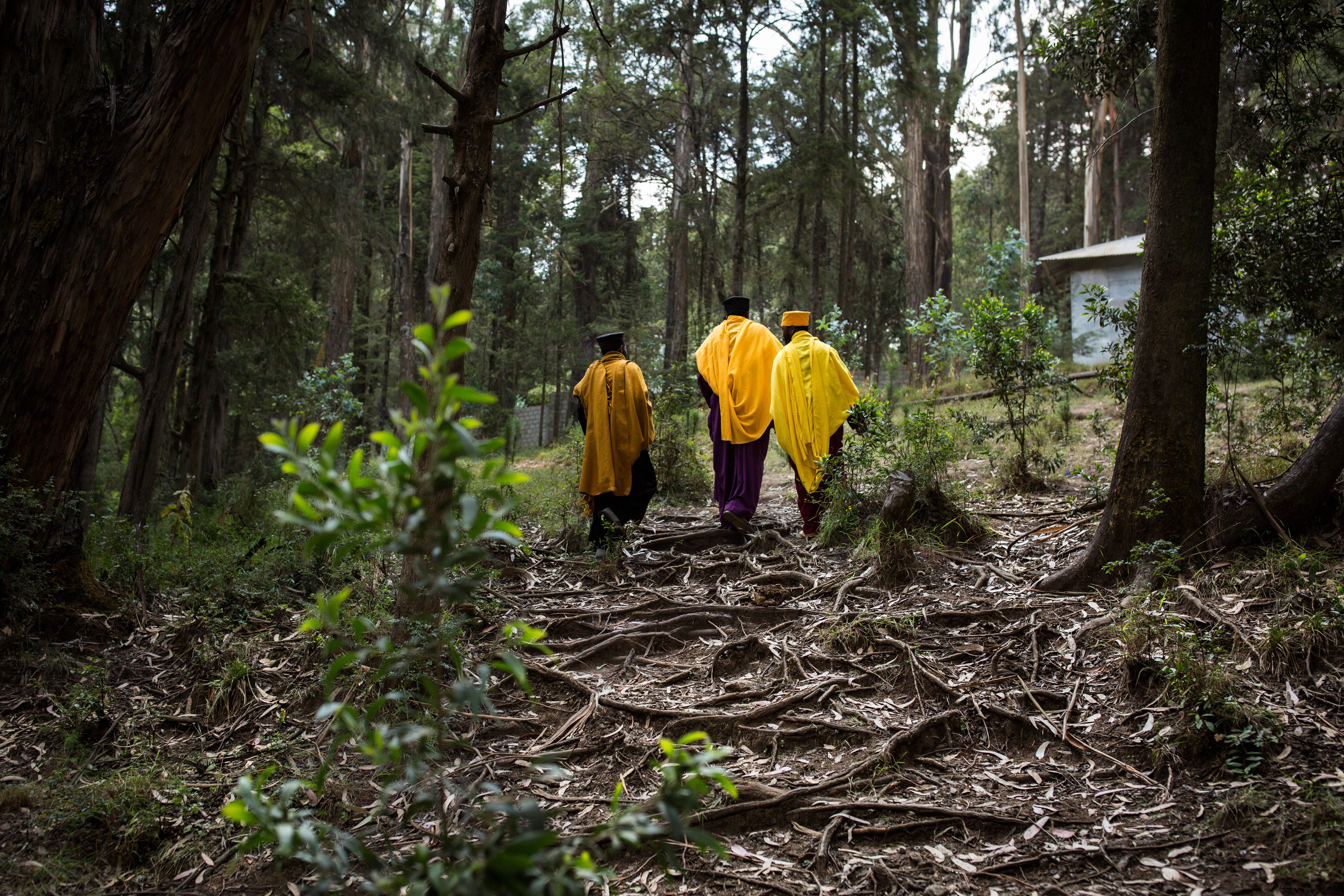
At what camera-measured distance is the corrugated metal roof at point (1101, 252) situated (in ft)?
59.0

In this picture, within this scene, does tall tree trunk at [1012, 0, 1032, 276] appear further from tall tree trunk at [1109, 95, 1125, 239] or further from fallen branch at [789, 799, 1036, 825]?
fallen branch at [789, 799, 1036, 825]

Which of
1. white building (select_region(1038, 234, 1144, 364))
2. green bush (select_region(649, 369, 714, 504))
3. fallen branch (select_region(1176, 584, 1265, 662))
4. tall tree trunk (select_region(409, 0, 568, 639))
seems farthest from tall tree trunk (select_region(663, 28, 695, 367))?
fallen branch (select_region(1176, 584, 1265, 662))

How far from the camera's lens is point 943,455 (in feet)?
20.5

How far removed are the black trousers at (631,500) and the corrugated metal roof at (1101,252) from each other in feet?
46.4

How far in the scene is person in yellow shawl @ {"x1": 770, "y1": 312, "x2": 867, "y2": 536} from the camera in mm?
7137

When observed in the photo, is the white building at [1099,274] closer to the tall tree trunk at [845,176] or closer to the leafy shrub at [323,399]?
the tall tree trunk at [845,176]

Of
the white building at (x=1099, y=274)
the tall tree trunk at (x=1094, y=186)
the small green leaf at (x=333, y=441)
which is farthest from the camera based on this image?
the tall tree trunk at (x=1094, y=186)

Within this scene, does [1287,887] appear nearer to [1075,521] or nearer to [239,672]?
[1075,521]

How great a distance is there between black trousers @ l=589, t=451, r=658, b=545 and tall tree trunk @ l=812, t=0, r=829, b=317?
724 cm

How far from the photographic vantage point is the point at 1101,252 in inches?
717

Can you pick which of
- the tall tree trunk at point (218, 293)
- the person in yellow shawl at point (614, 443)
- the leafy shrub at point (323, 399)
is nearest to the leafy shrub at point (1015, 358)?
the person in yellow shawl at point (614, 443)

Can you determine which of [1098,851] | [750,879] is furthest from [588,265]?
[1098,851]

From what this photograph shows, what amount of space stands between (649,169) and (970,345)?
14.0m

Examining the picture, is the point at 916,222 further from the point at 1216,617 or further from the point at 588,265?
the point at 1216,617
